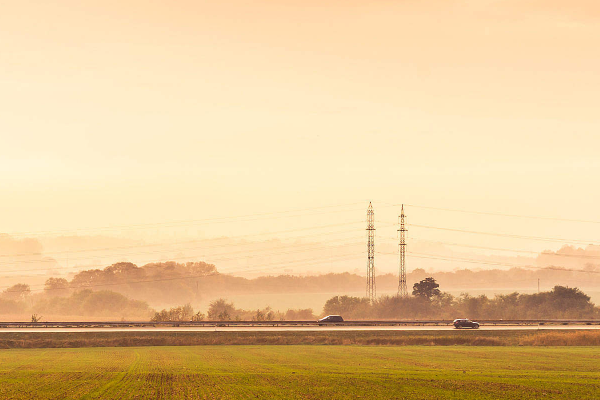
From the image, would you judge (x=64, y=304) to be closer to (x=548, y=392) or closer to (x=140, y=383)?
(x=140, y=383)

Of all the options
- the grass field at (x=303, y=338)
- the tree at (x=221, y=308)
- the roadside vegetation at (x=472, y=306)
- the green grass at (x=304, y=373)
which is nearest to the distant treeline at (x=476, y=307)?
the roadside vegetation at (x=472, y=306)

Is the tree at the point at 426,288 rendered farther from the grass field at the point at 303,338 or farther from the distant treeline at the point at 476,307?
the grass field at the point at 303,338

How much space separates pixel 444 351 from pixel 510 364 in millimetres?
14454

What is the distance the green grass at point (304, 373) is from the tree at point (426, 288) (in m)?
73.0

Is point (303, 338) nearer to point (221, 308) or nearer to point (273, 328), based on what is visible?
point (273, 328)

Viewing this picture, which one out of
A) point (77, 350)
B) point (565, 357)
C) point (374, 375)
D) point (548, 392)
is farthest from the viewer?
point (77, 350)

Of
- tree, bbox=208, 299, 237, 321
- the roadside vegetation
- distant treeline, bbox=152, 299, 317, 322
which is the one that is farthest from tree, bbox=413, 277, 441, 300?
tree, bbox=208, 299, 237, 321

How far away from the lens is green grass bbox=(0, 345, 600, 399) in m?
42.3

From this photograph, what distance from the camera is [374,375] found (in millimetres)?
50531

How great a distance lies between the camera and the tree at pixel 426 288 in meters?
151

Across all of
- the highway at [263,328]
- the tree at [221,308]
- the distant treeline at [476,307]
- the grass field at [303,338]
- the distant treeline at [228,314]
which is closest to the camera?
the grass field at [303,338]

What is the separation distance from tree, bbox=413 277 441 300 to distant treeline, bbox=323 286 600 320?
4.04 ft

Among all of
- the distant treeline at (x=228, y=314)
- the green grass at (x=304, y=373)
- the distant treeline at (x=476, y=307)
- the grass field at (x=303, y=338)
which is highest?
the distant treeline at (x=476, y=307)

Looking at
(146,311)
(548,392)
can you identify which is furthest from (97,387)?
(146,311)
